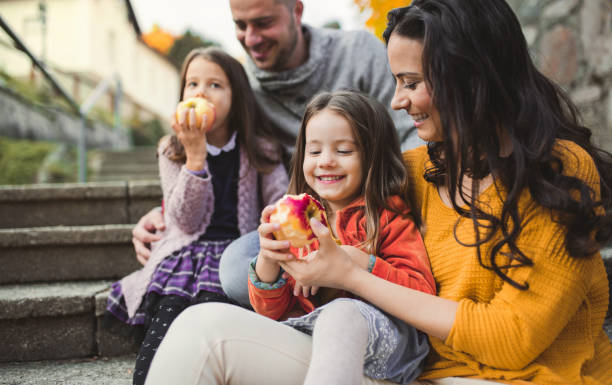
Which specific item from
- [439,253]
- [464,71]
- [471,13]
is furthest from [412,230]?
[471,13]

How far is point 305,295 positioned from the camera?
1.27m

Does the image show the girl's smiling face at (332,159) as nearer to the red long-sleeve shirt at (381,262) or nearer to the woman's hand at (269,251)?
the red long-sleeve shirt at (381,262)

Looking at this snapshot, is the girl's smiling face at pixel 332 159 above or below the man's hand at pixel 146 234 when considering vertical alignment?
above

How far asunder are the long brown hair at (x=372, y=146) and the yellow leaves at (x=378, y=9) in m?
3.66

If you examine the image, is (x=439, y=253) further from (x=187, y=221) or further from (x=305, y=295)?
(x=187, y=221)

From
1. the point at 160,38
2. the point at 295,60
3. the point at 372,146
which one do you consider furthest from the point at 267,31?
the point at 160,38

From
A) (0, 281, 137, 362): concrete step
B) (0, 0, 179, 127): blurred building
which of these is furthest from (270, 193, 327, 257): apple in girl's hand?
(0, 0, 179, 127): blurred building

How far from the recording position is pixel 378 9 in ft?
16.1

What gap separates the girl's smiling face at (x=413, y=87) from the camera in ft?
3.70

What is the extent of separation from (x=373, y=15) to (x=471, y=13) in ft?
13.9

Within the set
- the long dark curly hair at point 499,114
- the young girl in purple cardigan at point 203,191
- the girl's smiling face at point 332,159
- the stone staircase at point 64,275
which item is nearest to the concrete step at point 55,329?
the stone staircase at point 64,275

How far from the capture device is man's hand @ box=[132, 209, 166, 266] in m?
1.90

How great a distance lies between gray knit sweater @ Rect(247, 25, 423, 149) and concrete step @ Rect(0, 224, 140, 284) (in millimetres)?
975

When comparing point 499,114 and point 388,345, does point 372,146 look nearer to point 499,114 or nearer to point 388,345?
point 499,114
